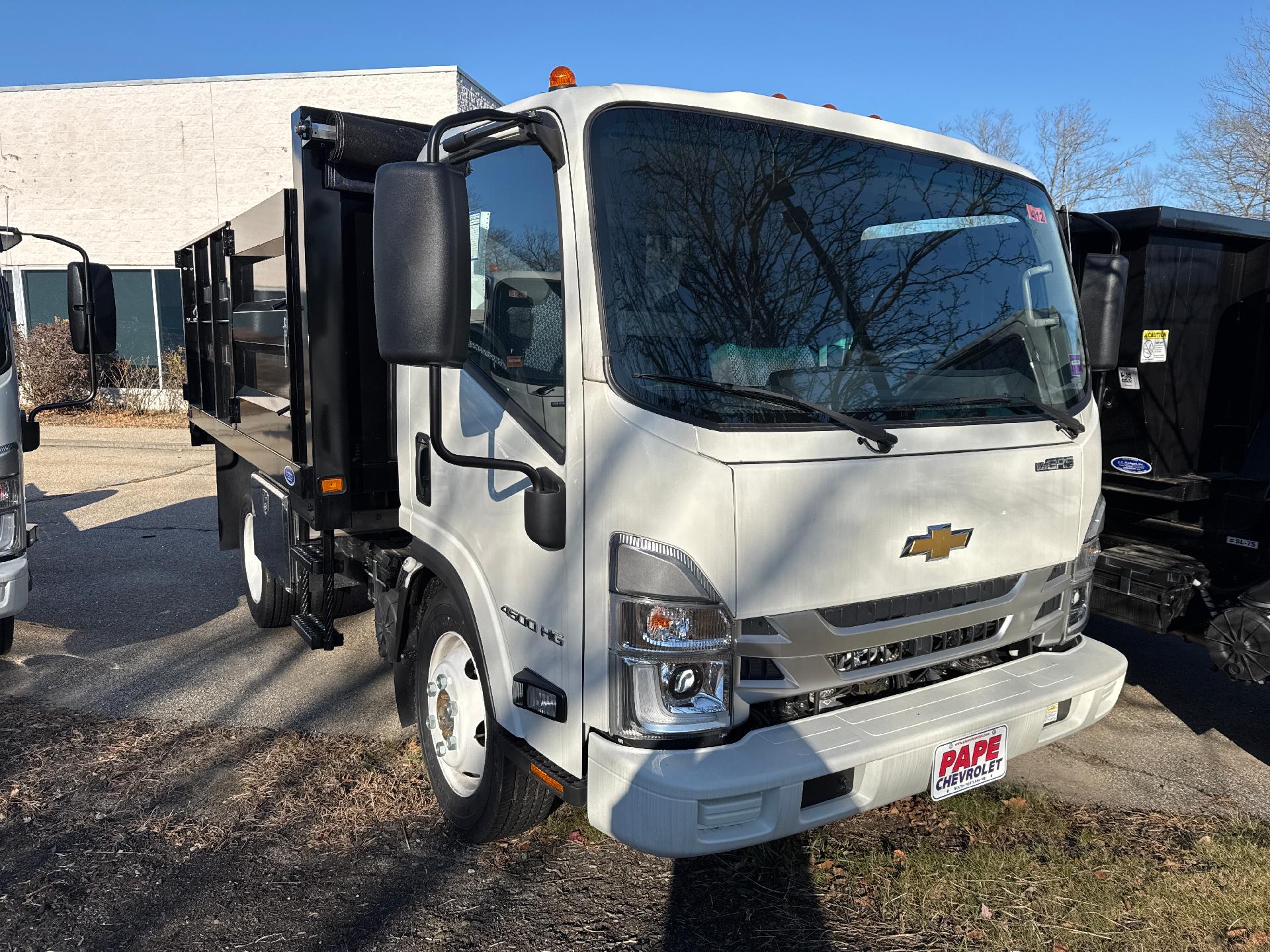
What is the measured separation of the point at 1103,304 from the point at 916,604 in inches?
67.5

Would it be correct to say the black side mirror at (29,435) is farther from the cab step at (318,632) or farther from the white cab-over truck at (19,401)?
the cab step at (318,632)

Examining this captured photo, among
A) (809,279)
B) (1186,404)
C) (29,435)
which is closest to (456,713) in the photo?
(809,279)

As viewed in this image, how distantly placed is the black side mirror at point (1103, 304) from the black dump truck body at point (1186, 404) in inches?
44.9

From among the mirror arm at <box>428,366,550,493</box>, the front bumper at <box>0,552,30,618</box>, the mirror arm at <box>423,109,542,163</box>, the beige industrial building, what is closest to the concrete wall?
the beige industrial building

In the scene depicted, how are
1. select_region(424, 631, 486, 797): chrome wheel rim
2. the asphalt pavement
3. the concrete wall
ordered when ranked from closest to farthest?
select_region(424, 631, 486, 797): chrome wheel rim → the asphalt pavement → the concrete wall

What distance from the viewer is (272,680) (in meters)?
5.11

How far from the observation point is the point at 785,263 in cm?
273

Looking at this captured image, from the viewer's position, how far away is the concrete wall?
55.1 feet

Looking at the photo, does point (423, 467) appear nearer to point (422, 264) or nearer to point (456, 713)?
point (456, 713)

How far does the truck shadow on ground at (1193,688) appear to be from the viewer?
15.1ft

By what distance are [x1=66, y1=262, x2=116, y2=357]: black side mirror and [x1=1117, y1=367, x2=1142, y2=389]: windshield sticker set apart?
5.14 meters

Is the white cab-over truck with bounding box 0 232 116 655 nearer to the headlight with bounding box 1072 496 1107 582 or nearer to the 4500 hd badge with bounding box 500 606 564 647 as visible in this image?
the 4500 hd badge with bounding box 500 606 564 647

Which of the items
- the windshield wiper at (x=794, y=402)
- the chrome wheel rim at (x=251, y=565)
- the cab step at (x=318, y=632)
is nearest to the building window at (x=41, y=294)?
the chrome wheel rim at (x=251, y=565)

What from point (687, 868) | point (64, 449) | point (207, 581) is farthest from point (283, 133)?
point (687, 868)
